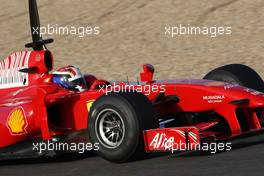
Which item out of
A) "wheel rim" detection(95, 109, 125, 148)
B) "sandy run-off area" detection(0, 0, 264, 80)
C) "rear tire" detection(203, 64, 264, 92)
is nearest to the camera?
"wheel rim" detection(95, 109, 125, 148)

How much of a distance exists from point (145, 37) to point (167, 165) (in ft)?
39.1

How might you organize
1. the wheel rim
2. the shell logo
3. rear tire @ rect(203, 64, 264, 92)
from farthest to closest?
rear tire @ rect(203, 64, 264, 92) → the shell logo → the wheel rim

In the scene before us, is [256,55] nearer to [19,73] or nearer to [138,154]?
[19,73]

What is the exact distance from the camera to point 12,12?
23562 mm

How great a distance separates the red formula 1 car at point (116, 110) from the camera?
24.4 feet

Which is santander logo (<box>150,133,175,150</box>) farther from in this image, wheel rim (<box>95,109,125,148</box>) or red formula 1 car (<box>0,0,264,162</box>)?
wheel rim (<box>95,109,125,148</box>)

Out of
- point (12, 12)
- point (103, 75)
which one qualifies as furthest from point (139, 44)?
point (12, 12)

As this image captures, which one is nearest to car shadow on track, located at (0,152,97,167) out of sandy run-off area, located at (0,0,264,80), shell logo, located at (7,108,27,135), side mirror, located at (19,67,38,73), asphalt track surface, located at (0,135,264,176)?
asphalt track surface, located at (0,135,264,176)

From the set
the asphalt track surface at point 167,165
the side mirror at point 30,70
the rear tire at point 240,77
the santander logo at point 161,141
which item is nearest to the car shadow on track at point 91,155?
the asphalt track surface at point 167,165

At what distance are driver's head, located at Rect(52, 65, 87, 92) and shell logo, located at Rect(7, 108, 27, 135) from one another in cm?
74

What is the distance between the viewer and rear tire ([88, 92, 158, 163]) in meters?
7.38

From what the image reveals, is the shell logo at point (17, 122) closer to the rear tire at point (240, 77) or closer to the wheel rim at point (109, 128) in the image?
the wheel rim at point (109, 128)

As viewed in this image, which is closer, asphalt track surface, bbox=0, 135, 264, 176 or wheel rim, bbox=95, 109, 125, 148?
asphalt track surface, bbox=0, 135, 264, 176

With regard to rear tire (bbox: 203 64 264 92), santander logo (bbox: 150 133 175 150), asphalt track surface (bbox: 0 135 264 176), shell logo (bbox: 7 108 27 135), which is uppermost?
rear tire (bbox: 203 64 264 92)
